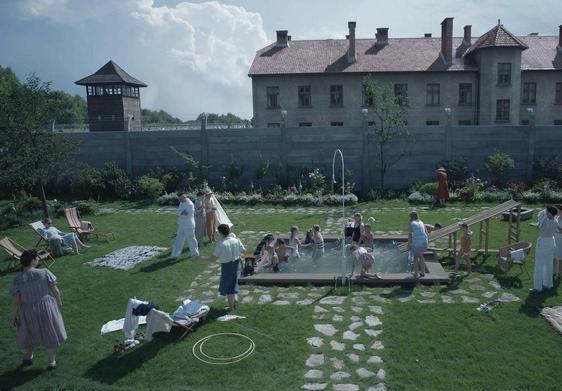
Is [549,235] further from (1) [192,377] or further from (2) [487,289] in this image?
(1) [192,377]

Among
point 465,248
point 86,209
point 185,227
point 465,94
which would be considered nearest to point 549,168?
point 465,248

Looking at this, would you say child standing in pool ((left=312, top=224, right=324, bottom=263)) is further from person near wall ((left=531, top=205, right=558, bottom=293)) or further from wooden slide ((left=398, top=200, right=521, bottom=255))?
person near wall ((left=531, top=205, right=558, bottom=293))

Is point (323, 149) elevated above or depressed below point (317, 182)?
above

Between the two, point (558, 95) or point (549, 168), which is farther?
point (558, 95)

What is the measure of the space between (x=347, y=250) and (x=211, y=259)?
509 centimetres

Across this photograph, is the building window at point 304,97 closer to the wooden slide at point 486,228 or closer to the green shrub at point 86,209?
the green shrub at point 86,209

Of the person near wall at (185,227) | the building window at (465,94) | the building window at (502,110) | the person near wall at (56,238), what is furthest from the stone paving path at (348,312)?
the building window at (465,94)

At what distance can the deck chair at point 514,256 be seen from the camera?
1028cm

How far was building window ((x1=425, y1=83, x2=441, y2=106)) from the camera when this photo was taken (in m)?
34.1

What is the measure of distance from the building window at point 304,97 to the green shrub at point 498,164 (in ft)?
54.7

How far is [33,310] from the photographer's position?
6.85 metres

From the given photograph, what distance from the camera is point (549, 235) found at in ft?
30.6

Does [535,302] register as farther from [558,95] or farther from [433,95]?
[558,95]

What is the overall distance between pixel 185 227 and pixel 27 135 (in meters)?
7.89
